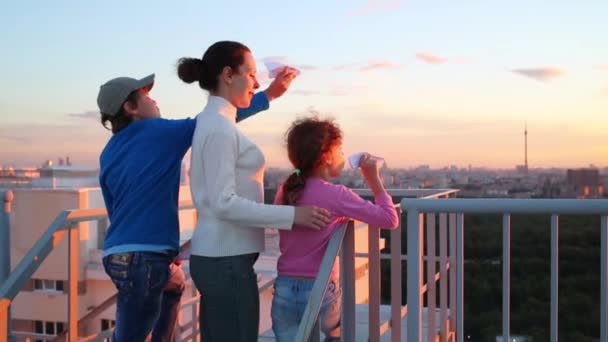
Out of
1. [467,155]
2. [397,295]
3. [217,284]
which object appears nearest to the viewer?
[217,284]

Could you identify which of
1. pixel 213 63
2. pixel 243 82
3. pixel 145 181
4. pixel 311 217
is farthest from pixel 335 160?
pixel 145 181

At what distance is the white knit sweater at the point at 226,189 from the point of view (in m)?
2.10

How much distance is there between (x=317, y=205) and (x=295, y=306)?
37 centimetres

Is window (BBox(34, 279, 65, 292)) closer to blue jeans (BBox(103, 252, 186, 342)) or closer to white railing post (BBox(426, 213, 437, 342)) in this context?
white railing post (BBox(426, 213, 437, 342))

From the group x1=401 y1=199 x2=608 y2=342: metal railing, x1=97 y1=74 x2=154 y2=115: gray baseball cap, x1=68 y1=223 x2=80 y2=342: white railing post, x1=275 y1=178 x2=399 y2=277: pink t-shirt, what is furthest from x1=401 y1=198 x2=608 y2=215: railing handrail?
x1=68 y1=223 x2=80 y2=342: white railing post

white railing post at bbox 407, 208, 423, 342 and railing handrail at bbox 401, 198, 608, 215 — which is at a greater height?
railing handrail at bbox 401, 198, 608, 215

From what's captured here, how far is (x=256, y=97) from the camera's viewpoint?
270cm

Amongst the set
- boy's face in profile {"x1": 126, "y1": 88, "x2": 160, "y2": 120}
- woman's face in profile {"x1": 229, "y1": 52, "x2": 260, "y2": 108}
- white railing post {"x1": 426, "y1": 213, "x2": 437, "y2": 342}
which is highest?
woman's face in profile {"x1": 229, "y1": 52, "x2": 260, "y2": 108}

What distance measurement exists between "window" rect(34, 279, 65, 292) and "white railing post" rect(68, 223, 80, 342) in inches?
485

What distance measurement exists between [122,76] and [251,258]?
79cm

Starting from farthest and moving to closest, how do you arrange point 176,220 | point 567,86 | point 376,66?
1. point 567,86
2. point 376,66
3. point 176,220

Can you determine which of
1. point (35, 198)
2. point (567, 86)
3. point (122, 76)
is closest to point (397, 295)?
point (122, 76)

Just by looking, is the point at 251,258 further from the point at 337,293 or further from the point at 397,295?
the point at 397,295

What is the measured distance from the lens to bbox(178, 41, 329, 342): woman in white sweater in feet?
6.92
